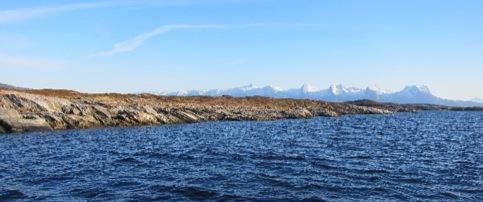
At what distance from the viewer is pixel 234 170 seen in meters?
31.5

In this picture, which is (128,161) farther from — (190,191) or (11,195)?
(11,195)

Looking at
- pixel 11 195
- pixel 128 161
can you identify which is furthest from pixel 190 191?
pixel 128 161

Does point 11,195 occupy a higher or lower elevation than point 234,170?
lower

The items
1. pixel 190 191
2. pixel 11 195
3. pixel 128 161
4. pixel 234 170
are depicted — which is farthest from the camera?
pixel 128 161

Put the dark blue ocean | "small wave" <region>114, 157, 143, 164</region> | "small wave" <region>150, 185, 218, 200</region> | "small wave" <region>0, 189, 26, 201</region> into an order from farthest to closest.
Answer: "small wave" <region>114, 157, 143, 164</region>
the dark blue ocean
"small wave" <region>150, 185, 218, 200</region>
"small wave" <region>0, 189, 26, 201</region>

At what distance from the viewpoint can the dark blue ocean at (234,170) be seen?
24672 mm

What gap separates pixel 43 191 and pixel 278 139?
31.7 meters

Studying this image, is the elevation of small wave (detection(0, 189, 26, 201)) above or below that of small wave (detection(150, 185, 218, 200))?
below

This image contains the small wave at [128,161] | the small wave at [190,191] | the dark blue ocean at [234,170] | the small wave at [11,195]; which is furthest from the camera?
the small wave at [128,161]

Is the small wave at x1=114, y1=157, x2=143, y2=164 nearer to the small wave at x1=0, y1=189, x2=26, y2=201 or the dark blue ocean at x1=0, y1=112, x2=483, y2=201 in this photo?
the dark blue ocean at x1=0, y1=112, x2=483, y2=201

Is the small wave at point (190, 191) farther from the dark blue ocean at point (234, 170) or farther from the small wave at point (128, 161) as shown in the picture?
the small wave at point (128, 161)

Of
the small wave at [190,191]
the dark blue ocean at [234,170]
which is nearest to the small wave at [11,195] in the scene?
the dark blue ocean at [234,170]

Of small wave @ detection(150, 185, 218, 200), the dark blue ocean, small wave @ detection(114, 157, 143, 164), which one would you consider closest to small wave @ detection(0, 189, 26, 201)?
the dark blue ocean

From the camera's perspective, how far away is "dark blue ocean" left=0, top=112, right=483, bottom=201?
24.7 meters
